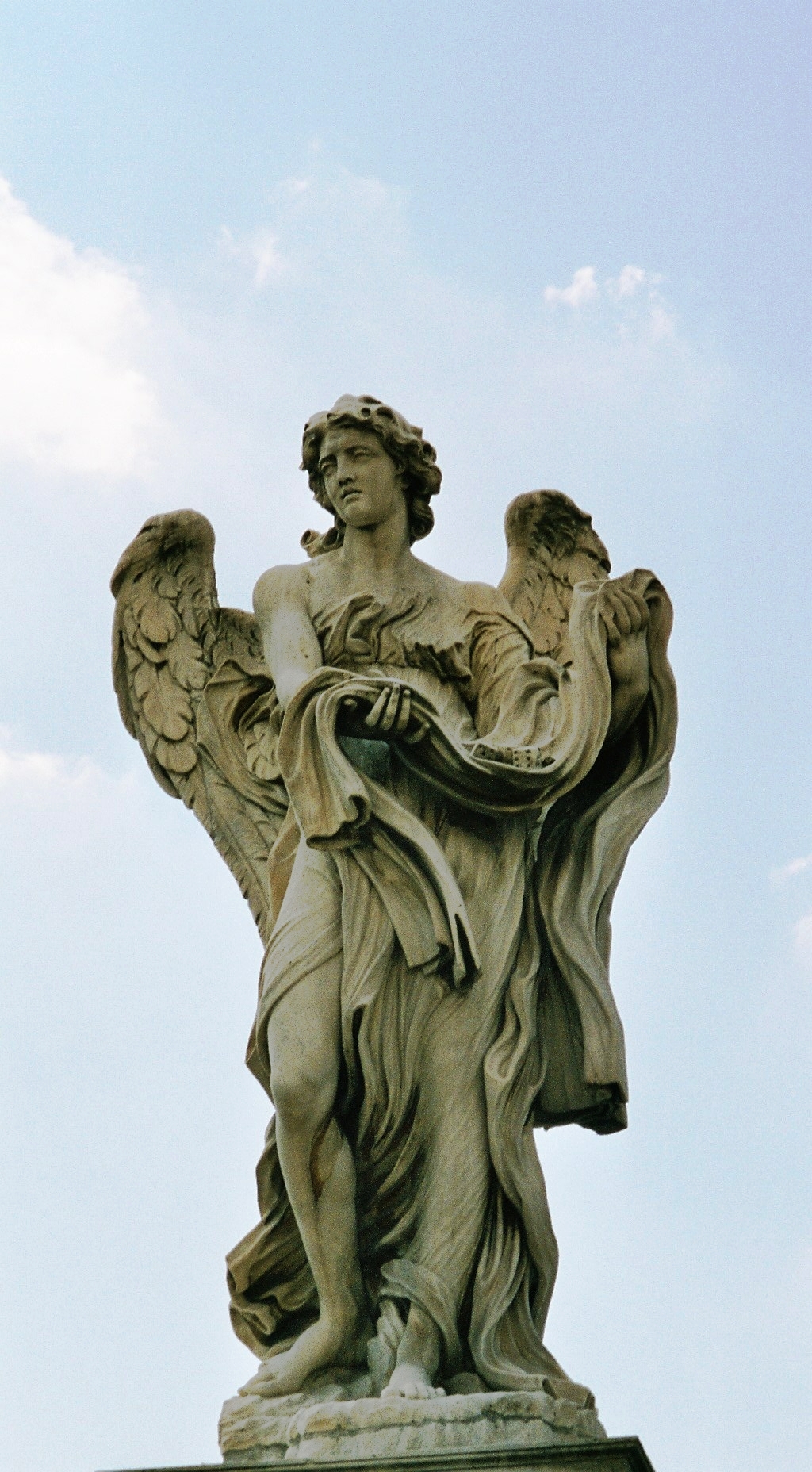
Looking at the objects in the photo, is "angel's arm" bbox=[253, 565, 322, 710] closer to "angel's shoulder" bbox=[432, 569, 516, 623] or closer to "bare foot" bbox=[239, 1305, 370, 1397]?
"angel's shoulder" bbox=[432, 569, 516, 623]

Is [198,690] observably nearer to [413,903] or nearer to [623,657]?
[413,903]

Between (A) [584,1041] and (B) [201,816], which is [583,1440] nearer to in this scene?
(A) [584,1041]

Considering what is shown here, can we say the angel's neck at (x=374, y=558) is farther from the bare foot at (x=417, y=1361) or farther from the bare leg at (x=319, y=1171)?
the bare foot at (x=417, y=1361)

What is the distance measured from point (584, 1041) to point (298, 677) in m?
1.57

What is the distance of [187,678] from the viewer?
938 centimetres

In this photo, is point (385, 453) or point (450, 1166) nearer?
point (450, 1166)

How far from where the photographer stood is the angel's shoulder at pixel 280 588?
8930 millimetres

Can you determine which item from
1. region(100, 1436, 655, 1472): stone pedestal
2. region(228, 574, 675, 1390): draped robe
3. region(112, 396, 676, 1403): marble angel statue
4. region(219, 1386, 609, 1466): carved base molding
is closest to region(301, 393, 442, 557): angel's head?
region(112, 396, 676, 1403): marble angel statue

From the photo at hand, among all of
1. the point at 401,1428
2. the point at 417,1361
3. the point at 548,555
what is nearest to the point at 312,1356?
the point at 417,1361

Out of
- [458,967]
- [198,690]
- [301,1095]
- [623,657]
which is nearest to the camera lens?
[301,1095]

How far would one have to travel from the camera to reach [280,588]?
8.96m

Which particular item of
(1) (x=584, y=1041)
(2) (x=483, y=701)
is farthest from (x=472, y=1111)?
(2) (x=483, y=701)

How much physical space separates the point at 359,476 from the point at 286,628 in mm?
625

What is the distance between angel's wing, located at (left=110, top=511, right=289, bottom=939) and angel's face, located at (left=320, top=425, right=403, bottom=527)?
71 centimetres
